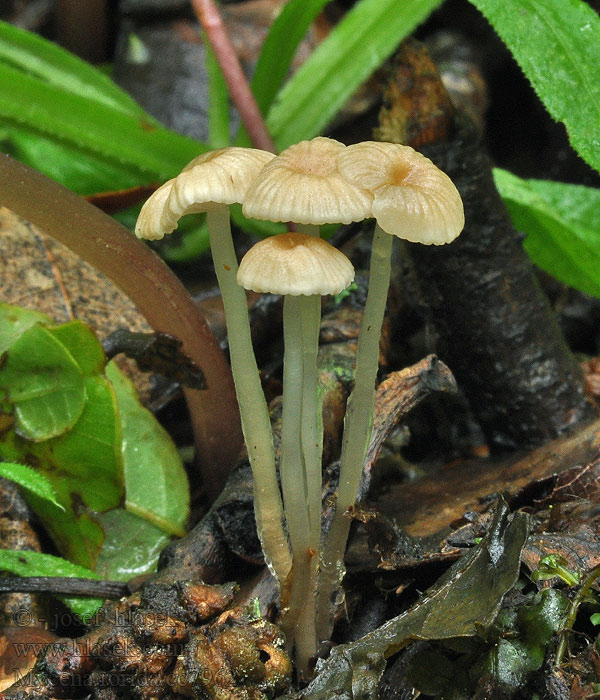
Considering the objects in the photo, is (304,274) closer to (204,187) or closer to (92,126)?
(204,187)

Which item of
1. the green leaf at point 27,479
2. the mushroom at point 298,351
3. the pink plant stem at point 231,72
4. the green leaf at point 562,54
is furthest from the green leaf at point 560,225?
the green leaf at point 27,479

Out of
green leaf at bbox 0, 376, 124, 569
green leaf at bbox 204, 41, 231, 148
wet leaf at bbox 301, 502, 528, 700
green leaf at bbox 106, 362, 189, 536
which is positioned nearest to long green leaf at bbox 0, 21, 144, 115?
green leaf at bbox 204, 41, 231, 148

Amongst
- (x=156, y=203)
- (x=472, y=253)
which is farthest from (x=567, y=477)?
(x=156, y=203)

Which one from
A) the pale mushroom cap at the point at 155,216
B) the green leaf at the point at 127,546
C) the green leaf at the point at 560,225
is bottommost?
the green leaf at the point at 127,546

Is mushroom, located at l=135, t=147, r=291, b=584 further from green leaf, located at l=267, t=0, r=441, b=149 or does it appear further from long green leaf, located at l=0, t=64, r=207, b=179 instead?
green leaf, located at l=267, t=0, r=441, b=149

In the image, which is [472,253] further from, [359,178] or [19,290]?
[19,290]

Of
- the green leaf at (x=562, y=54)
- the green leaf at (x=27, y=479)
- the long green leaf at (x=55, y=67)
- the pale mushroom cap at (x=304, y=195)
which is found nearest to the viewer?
the pale mushroom cap at (x=304, y=195)

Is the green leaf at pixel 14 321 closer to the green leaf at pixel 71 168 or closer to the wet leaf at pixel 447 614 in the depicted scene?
the green leaf at pixel 71 168
